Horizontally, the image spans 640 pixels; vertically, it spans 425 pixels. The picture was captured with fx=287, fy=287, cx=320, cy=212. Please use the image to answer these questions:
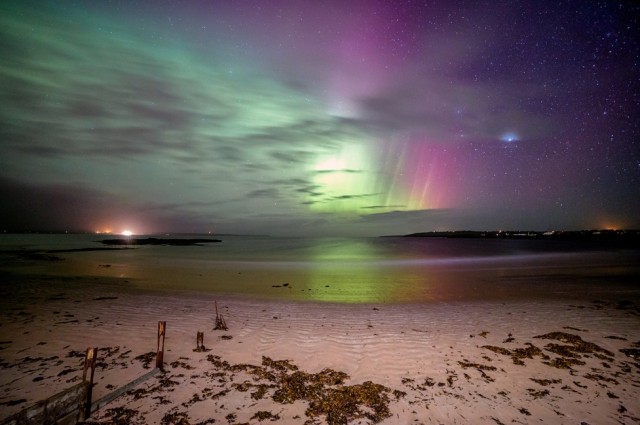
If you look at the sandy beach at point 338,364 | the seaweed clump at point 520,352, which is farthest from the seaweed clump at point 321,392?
the seaweed clump at point 520,352

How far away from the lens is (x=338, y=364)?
8.77 meters

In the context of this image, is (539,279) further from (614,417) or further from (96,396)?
(96,396)

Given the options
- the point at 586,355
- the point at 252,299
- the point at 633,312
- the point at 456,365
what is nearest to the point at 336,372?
the point at 456,365

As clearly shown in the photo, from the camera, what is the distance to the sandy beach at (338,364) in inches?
255

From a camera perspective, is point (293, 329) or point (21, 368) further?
point (293, 329)

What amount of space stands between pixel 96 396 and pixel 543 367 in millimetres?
12179

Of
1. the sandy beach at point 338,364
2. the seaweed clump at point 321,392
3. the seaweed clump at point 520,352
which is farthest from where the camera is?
the seaweed clump at point 520,352

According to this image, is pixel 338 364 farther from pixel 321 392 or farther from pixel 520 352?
pixel 520 352

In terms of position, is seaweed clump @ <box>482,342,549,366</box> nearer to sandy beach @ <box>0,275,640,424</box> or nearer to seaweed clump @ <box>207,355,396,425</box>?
sandy beach @ <box>0,275,640,424</box>

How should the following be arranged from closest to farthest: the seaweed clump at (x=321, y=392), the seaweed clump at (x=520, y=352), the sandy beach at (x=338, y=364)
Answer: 1. the seaweed clump at (x=321, y=392)
2. the sandy beach at (x=338, y=364)
3. the seaweed clump at (x=520, y=352)

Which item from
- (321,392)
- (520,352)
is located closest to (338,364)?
(321,392)

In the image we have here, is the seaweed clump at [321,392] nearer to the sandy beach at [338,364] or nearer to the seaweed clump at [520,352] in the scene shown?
the sandy beach at [338,364]

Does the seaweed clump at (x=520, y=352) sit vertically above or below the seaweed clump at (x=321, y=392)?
below

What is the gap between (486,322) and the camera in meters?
13.4
